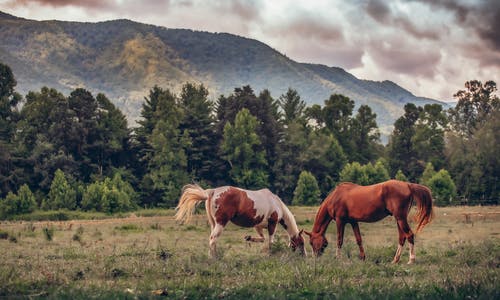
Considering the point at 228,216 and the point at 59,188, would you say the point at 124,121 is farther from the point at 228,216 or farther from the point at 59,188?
the point at 228,216

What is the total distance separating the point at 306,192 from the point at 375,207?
5026 centimetres

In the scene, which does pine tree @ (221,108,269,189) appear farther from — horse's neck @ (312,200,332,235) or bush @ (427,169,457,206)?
horse's neck @ (312,200,332,235)

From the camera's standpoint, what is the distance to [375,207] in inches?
647

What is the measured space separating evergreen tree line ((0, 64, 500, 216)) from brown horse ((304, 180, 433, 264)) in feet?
122

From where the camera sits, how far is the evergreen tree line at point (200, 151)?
5828 cm

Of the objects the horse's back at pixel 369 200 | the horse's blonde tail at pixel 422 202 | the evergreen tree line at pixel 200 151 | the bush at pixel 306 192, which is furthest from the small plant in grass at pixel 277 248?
the bush at pixel 306 192

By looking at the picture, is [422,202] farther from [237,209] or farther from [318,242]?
[237,209]

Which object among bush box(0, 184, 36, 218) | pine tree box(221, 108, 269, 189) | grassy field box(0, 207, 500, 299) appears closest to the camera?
grassy field box(0, 207, 500, 299)

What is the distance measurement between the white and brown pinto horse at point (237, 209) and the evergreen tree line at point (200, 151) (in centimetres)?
3600

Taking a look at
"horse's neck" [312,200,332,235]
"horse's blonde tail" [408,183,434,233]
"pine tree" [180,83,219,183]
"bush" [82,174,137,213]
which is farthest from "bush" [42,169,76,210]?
"horse's blonde tail" [408,183,434,233]

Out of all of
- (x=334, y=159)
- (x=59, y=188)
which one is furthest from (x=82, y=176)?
(x=334, y=159)

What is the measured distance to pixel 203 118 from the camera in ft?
241

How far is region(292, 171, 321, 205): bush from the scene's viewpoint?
Answer: 6631 centimetres

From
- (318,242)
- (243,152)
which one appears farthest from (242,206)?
(243,152)
